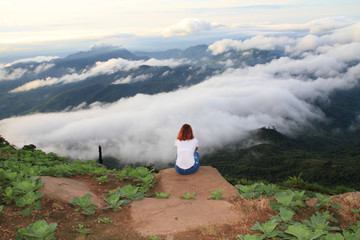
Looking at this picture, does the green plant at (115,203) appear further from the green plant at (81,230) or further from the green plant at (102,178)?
the green plant at (102,178)

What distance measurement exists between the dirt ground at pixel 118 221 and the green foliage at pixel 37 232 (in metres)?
0.26

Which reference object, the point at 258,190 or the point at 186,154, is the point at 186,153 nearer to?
the point at 186,154

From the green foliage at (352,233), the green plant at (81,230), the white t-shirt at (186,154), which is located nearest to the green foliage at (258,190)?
the green foliage at (352,233)

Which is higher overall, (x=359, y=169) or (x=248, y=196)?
(x=248, y=196)

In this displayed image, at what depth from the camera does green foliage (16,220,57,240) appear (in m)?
5.95

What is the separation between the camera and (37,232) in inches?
234

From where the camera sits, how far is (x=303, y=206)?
326 inches

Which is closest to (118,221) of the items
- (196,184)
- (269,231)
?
(269,231)

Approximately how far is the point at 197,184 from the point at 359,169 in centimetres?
17951

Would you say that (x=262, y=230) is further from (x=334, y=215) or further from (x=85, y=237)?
(x=85, y=237)

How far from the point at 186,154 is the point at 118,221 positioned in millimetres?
5594

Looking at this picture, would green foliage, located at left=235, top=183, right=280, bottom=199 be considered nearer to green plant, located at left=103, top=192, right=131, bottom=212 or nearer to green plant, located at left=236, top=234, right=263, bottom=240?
green plant, located at left=236, top=234, right=263, bottom=240

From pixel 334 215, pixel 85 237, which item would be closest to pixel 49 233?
pixel 85 237

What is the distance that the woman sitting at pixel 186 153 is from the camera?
12.4m
